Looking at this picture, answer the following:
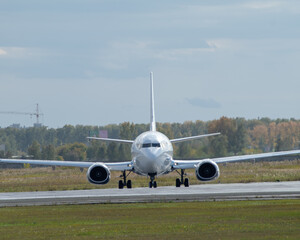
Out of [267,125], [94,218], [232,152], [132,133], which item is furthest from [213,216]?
[267,125]

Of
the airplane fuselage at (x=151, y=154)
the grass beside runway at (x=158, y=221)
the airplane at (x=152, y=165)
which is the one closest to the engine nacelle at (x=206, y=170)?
the airplane at (x=152, y=165)

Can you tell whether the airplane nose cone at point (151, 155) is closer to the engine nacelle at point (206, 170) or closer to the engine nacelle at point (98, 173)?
the engine nacelle at point (206, 170)

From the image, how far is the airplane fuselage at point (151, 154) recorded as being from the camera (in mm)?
51875

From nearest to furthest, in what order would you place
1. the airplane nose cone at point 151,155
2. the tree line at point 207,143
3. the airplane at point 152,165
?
the airplane nose cone at point 151,155 → the airplane at point 152,165 → the tree line at point 207,143

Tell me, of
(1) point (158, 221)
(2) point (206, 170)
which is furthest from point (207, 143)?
(1) point (158, 221)

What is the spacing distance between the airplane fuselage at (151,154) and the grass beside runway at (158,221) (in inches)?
517

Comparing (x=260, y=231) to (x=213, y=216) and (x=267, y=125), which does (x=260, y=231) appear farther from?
(x=267, y=125)

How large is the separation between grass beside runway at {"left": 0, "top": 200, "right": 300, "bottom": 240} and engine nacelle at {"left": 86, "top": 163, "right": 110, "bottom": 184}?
15702 mm

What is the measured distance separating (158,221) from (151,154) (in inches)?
863

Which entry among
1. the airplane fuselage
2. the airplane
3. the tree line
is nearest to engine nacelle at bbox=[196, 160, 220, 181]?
the airplane

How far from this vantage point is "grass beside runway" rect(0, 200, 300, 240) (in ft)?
83.0

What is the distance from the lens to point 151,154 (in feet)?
169

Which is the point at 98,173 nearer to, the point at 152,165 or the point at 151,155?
the point at 152,165

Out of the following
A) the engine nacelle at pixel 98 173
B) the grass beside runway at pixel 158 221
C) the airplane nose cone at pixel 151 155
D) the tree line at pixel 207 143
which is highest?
the tree line at pixel 207 143
